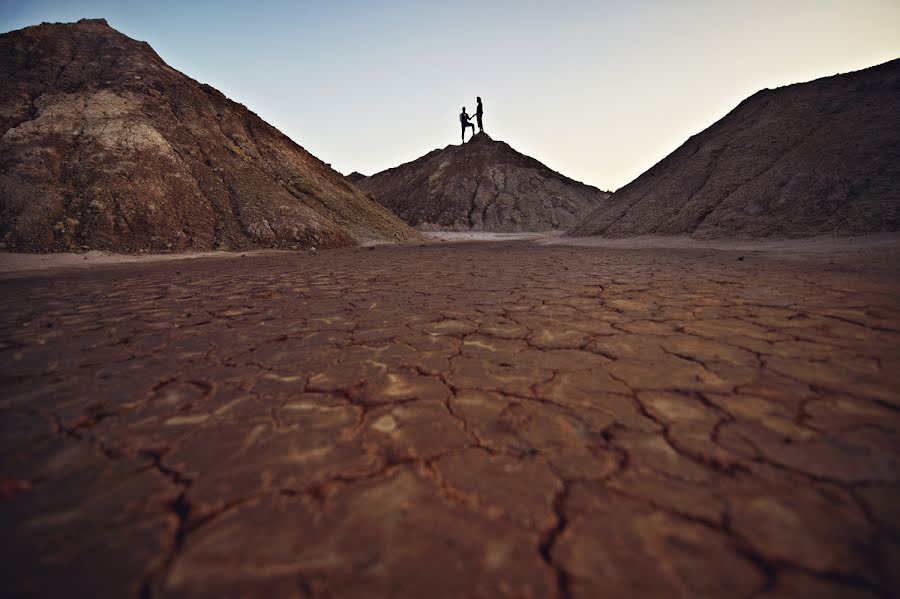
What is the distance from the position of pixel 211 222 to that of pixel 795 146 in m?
13.2

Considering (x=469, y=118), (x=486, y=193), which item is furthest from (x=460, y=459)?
(x=469, y=118)

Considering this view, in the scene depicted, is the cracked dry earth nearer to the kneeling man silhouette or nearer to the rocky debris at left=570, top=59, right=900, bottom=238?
the rocky debris at left=570, top=59, right=900, bottom=238

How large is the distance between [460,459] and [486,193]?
2608cm

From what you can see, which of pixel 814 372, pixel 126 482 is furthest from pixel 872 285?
Answer: pixel 126 482

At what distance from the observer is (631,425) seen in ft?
3.58

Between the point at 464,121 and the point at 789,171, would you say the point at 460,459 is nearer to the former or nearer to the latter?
the point at 789,171

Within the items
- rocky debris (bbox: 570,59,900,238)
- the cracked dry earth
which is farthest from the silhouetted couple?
the cracked dry earth

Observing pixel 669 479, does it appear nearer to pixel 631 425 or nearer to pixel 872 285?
pixel 631 425

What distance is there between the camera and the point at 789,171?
25.2ft

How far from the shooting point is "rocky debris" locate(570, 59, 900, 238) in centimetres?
654

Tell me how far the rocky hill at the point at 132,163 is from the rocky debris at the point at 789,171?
8.38 m

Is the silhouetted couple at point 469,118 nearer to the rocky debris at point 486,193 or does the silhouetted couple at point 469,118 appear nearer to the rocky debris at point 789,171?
the rocky debris at point 486,193

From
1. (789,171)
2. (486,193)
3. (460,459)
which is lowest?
(460,459)

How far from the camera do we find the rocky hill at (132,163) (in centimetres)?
717
